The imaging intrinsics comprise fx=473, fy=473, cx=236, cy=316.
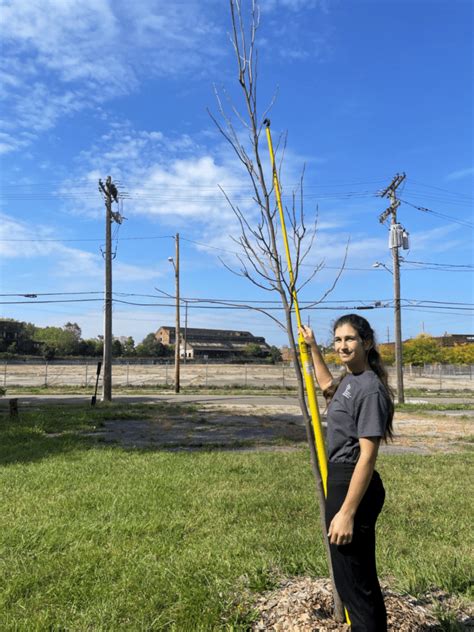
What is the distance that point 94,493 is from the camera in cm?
567

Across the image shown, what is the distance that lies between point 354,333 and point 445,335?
126992mm

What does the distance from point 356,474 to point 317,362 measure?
2.83 ft

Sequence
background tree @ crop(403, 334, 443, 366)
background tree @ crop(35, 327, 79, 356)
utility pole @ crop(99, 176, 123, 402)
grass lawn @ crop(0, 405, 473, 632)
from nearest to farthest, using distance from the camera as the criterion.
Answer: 1. grass lawn @ crop(0, 405, 473, 632)
2. utility pole @ crop(99, 176, 123, 402)
3. background tree @ crop(403, 334, 443, 366)
4. background tree @ crop(35, 327, 79, 356)

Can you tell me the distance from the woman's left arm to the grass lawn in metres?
1.06

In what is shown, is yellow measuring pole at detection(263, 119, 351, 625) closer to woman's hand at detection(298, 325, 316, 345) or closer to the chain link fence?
woman's hand at detection(298, 325, 316, 345)

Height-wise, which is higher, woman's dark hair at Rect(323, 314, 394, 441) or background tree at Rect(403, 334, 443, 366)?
woman's dark hair at Rect(323, 314, 394, 441)

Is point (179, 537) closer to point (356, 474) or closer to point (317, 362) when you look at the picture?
point (317, 362)

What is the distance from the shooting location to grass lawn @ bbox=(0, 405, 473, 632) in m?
2.96

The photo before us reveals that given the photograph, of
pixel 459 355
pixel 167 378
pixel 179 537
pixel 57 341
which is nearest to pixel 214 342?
pixel 57 341

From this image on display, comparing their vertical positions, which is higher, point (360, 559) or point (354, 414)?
point (354, 414)

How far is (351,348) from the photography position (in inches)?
94.6

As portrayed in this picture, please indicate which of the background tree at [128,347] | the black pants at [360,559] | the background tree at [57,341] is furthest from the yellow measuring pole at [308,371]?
the background tree at [128,347]

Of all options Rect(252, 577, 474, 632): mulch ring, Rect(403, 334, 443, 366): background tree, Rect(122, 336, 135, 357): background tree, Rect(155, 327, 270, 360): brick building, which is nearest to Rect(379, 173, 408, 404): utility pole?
Rect(252, 577, 474, 632): mulch ring

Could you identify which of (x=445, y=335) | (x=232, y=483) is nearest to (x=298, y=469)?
(x=232, y=483)
